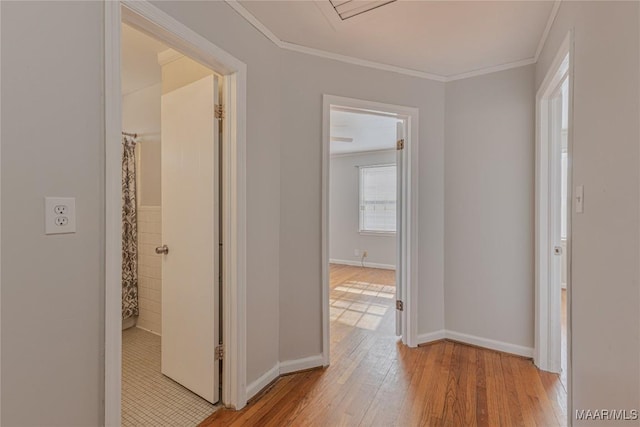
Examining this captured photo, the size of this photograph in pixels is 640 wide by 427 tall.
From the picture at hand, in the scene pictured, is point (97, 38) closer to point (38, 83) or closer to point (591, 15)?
point (38, 83)

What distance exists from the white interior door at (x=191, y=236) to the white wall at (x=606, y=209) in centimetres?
185

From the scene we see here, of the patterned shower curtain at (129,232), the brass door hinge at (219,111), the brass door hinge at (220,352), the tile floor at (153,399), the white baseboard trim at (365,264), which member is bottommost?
the tile floor at (153,399)

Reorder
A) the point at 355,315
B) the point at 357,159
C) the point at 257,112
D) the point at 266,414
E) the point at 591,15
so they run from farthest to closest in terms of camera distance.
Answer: the point at 357,159 → the point at 355,315 → the point at 257,112 → the point at 266,414 → the point at 591,15

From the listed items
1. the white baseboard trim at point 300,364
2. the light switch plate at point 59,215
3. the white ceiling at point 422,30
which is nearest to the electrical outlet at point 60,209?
the light switch plate at point 59,215

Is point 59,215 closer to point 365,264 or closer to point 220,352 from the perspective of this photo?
point 220,352

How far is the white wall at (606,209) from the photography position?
1.00 metres

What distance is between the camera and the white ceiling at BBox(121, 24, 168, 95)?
2240mm

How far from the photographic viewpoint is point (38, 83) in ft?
3.18

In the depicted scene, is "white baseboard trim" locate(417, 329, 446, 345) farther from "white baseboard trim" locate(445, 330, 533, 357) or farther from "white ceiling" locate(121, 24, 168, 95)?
"white ceiling" locate(121, 24, 168, 95)

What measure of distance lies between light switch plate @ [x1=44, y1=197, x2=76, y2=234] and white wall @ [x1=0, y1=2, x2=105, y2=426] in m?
0.02

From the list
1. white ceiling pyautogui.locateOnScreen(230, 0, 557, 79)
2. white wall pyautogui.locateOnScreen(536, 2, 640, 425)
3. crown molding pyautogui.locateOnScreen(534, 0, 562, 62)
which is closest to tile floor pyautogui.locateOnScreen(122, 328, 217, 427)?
white wall pyautogui.locateOnScreen(536, 2, 640, 425)

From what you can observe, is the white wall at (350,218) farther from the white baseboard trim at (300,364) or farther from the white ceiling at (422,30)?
the white baseboard trim at (300,364)

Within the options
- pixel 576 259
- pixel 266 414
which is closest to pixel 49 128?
pixel 266 414

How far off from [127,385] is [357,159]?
5.44 metres
